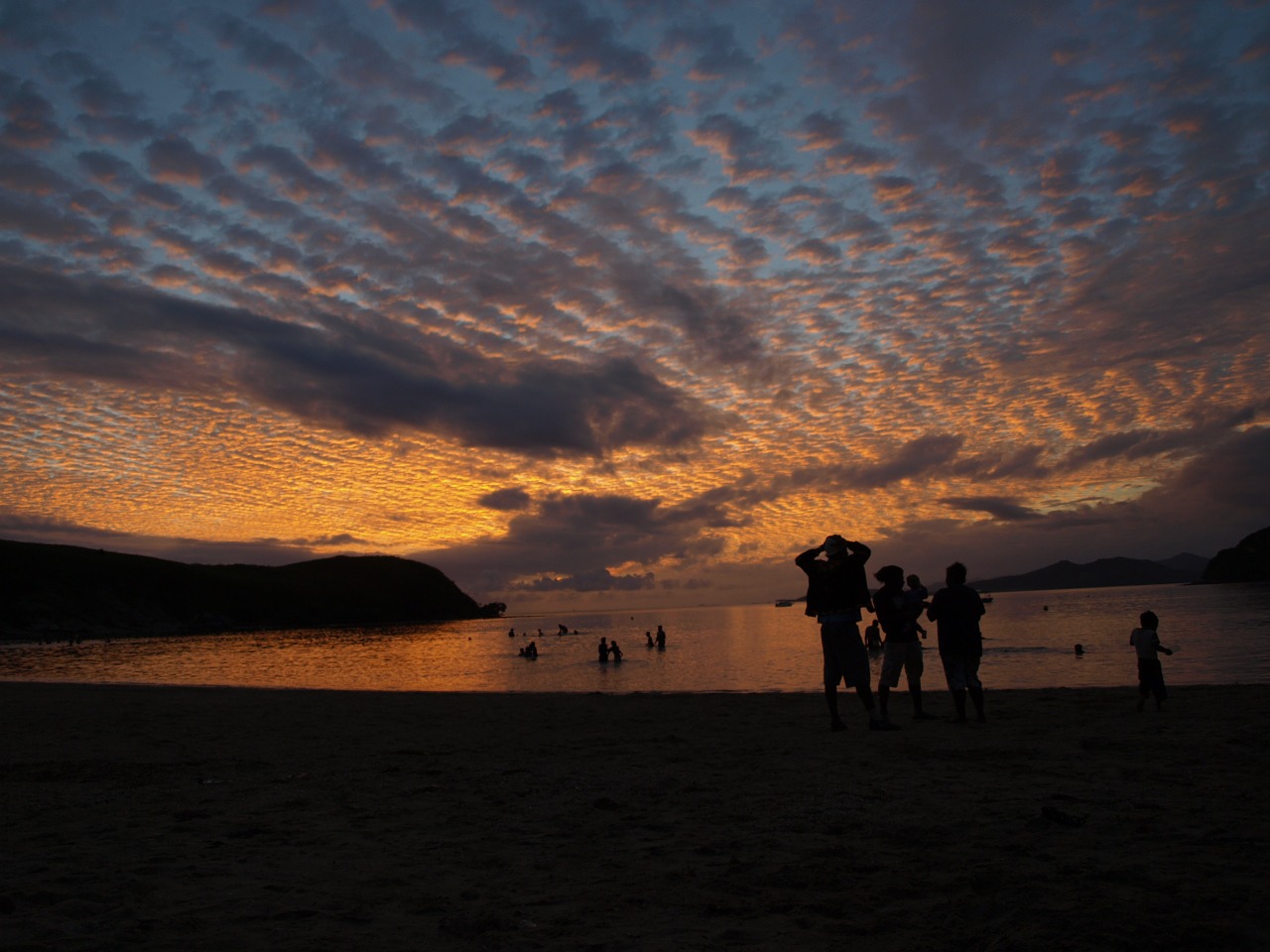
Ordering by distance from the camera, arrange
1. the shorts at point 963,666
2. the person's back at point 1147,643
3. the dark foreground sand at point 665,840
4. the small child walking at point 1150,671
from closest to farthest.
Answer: the dark foreground sand at point 665,840
the shorts at point 963,666
the small child walking at point 1150,671
the person's back at point 1147,643

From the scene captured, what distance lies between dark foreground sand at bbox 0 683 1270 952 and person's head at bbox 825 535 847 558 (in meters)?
2.54

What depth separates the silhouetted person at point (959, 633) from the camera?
11273 millimetres

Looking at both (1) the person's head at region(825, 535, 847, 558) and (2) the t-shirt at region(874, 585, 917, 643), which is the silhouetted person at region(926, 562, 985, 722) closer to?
(2) the t-shirt at region(874, 585, 917, 643)

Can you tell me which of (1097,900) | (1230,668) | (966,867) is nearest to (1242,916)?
(1097,900)

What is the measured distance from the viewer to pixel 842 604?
1059cm

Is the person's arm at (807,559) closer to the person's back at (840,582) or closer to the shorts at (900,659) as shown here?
the person's back at (840,582)

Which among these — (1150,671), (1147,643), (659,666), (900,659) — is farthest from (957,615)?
(659,666)

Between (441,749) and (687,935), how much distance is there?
26.1ft

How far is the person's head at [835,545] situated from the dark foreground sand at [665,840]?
2543mm

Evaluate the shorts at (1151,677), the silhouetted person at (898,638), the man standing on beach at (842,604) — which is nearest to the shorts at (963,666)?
the silhouetted person at (898,638)

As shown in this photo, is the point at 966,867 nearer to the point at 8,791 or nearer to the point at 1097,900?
the point at 1097,900

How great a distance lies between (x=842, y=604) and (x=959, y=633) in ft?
7.19

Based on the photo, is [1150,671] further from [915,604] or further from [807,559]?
[807,559]

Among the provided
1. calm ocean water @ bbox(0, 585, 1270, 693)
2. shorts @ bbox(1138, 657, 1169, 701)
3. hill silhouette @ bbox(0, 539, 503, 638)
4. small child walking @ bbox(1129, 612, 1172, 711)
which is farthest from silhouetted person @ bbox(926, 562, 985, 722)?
hill silhouette @ bbox(0, 539, 503, 638)
